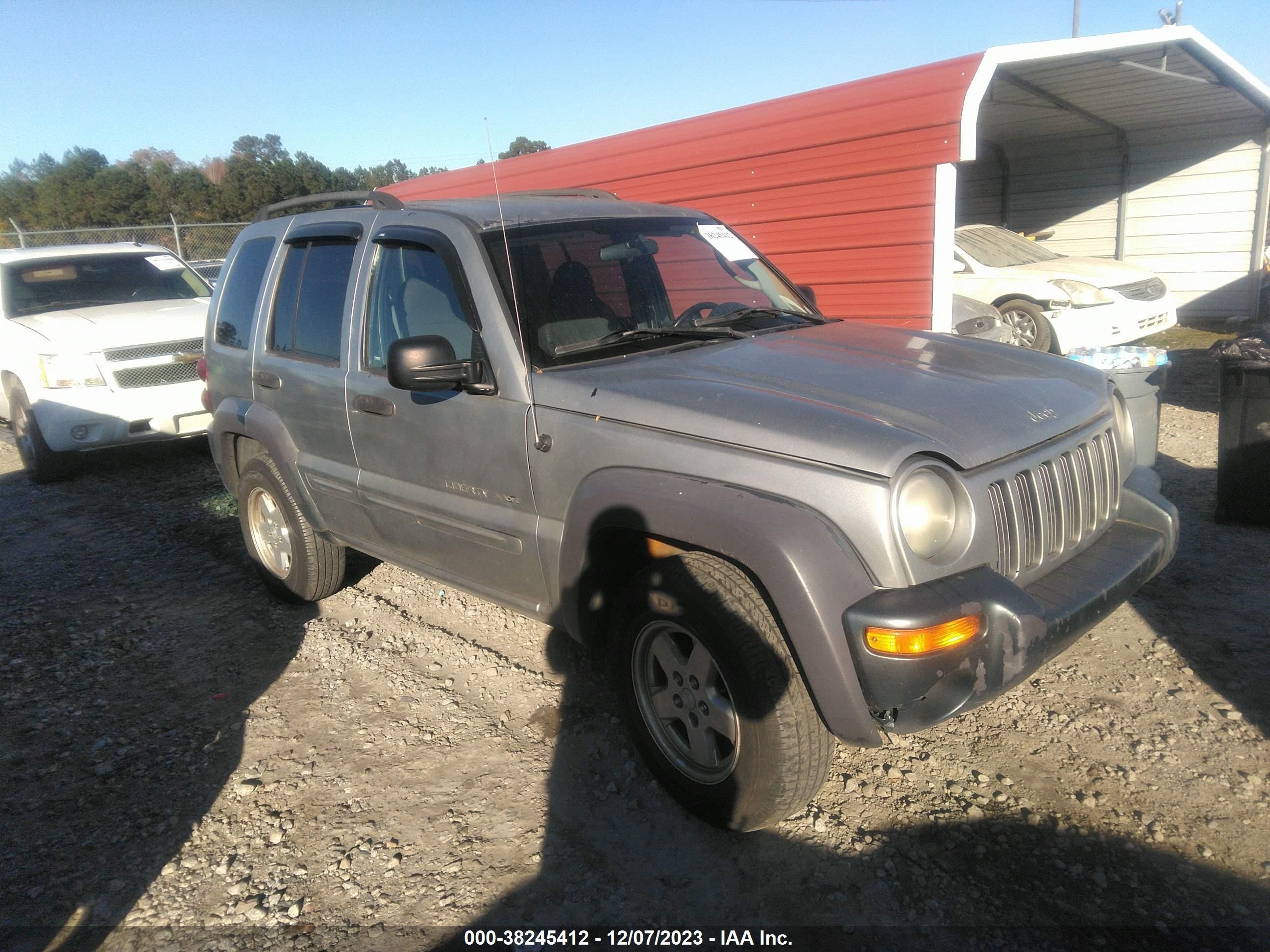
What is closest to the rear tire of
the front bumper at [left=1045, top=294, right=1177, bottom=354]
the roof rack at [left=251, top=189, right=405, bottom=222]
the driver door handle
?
the roof rack at [left=251, top=189, right=405, bottom=222]

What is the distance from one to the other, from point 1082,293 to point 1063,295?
287 millimetres

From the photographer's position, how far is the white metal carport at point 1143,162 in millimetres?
10422

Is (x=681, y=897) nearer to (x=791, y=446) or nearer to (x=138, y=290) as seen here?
(x=791, y=446)

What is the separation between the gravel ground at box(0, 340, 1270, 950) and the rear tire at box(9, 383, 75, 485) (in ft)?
11.8

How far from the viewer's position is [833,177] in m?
7.45

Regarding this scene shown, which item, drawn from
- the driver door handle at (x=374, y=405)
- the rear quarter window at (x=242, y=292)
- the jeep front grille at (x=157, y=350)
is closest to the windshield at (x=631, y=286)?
the driver door handle at (x=374, y=405)

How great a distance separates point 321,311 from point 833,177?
15.8 ft

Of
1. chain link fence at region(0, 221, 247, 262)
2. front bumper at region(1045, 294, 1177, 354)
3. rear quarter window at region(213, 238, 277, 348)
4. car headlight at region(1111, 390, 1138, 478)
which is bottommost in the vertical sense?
front bumper at region(1045, 294, 1177, 354)

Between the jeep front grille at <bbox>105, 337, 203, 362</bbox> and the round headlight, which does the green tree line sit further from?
the round headlight

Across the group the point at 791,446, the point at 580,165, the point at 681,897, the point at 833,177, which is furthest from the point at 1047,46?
the point at 681,897

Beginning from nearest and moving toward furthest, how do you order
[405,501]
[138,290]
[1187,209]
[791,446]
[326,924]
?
1. [791,446]
2. [326,924]
3. [405,501]
4. [138,290]
5. [1187,209]

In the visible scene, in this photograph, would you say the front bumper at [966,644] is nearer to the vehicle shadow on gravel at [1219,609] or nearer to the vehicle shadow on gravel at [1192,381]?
the vehicle shadow on gravel at [1219,609]

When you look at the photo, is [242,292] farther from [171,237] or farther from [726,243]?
[171,237]

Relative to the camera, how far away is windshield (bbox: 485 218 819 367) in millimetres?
3340
